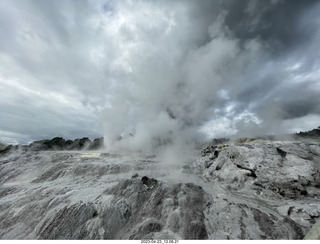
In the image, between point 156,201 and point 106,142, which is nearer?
point 156,201

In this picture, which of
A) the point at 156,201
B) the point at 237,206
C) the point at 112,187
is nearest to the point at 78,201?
the point at 112,187

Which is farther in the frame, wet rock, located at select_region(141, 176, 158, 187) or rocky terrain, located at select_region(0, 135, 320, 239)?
wet rock, located at select_region(141, 176, 158, 187)

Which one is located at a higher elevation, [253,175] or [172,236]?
[253,175]

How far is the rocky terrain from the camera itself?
826 cm

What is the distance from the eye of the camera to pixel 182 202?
10.1 meters

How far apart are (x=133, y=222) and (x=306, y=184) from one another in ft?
37.3

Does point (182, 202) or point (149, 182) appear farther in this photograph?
point (149, 182)

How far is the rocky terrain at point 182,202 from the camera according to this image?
8258 millimetres

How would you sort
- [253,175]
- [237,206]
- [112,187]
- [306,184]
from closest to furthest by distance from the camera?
[237,206], [306,184], [112,187], [253,175]

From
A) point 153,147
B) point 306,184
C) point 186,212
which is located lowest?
point 186,212

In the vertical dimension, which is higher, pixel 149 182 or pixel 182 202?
pixel 149 182

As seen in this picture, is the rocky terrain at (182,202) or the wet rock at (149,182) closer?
the rocky terrain at (182,202)

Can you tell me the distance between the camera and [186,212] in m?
9.10

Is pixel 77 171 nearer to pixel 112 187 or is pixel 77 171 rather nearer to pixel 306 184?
pixel 112 187
